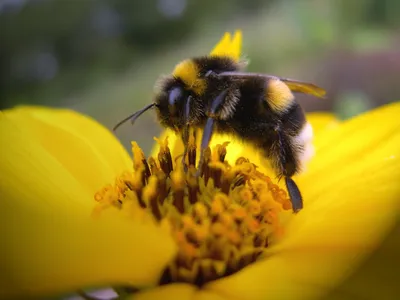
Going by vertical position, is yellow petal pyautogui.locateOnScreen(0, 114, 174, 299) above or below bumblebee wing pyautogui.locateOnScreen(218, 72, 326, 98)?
below

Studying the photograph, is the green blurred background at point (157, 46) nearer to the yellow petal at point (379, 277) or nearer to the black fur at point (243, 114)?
the black fur at point (243, 114)

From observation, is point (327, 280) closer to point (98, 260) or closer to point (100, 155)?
point (98, 260)

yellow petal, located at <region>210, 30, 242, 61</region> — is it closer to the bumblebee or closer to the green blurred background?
the bumblebee

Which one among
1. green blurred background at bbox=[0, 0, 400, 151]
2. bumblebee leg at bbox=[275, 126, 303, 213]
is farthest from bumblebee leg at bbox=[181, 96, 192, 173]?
green blurred background at bbox=[0, 0, 400, 151]

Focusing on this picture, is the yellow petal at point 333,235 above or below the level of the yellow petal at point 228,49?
below

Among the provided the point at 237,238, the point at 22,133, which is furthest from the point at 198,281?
the point at 22,133

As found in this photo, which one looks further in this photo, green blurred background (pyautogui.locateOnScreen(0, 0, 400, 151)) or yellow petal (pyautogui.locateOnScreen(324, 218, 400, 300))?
green blurred background (pyautogui.locateOnScreen(0, 0, 400, 151))

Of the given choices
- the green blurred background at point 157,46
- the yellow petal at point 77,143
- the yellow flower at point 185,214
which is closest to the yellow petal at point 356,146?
the yellow flower at point 185,214
